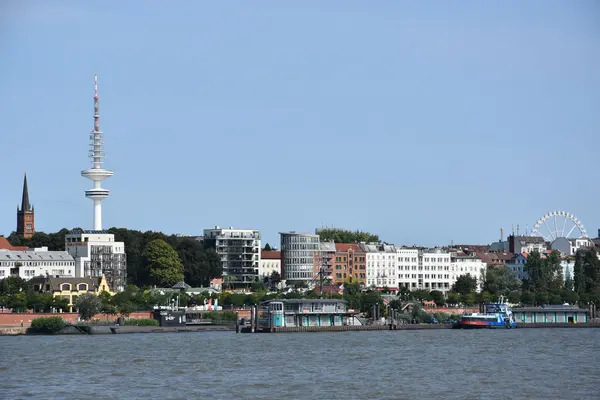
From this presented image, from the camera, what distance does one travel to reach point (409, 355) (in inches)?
3091

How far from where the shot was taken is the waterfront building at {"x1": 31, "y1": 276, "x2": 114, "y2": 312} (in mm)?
137500

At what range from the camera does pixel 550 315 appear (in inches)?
5315

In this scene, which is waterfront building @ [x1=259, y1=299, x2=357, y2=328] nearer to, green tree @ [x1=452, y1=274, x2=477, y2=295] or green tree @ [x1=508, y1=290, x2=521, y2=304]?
green tree @ [x1=508, y1=290, x2=521, y2=304]

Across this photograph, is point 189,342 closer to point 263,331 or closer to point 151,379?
point 263,331

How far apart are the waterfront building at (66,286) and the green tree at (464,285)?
53053mm

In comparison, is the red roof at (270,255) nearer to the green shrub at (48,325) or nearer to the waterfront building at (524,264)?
the waterfront building at (524,264)

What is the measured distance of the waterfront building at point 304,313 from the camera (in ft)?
387

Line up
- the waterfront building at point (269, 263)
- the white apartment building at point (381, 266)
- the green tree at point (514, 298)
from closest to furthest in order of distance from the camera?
the green tree at point (514, 298) < the white apartment building at point (381, 266) < the waterfront building at point (269, 263)

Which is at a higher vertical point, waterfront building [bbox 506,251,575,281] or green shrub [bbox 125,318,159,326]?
waterfront building [bbox 506,251,575,281]

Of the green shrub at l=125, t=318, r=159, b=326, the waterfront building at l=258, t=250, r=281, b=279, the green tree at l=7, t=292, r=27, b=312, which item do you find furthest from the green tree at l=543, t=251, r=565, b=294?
the green tree at l=7, t=292, r=27, b=312

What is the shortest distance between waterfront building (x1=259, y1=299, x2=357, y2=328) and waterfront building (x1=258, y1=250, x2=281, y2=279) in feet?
202

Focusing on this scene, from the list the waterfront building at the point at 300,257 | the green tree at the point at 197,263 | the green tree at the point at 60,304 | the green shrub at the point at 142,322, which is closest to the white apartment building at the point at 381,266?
the waterfront building at the point at 300,257

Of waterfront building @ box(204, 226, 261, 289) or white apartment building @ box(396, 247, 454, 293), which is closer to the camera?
waterfront building @ box(204, 226, 261, 289)

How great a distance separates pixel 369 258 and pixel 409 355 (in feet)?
341
